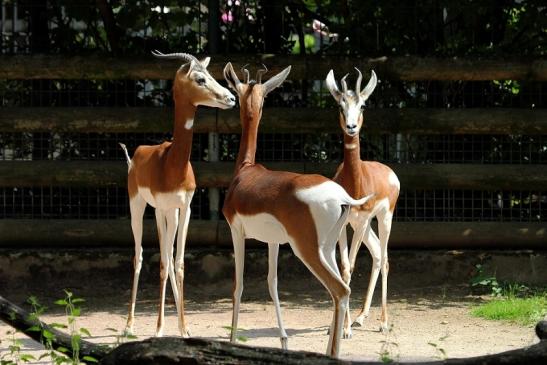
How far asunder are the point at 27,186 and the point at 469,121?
4.50 m

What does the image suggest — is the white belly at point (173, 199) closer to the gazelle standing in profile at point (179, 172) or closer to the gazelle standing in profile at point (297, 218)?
the gazelle standing in profile at point (179, 172)

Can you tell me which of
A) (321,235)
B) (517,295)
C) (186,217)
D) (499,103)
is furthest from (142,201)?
(499,103)

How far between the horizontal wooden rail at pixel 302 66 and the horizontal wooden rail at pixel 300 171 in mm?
895

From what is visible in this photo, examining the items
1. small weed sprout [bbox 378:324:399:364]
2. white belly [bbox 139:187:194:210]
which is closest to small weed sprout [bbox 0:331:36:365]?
white belly [bbox 139:187:194:210]

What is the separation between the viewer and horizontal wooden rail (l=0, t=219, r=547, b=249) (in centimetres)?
1098

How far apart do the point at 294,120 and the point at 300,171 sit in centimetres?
52

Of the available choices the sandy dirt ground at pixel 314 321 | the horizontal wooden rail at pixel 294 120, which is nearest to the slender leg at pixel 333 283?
the sandy dirt ground at pixel 314 321

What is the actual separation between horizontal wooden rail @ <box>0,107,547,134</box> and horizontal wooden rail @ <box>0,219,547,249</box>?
0.94m

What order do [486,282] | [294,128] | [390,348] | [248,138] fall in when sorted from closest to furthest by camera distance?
[390,348] < [248,138] < [486,282] < [294,128]

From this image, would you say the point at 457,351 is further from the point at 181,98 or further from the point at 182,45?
the point at 182,45

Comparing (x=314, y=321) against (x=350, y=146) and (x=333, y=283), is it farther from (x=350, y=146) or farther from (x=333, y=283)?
(x=333, y=283)

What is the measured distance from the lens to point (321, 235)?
6613 millimetres

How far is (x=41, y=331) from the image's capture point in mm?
5504

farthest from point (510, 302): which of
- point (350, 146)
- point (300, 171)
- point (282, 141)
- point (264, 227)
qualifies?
point (264, 227)
